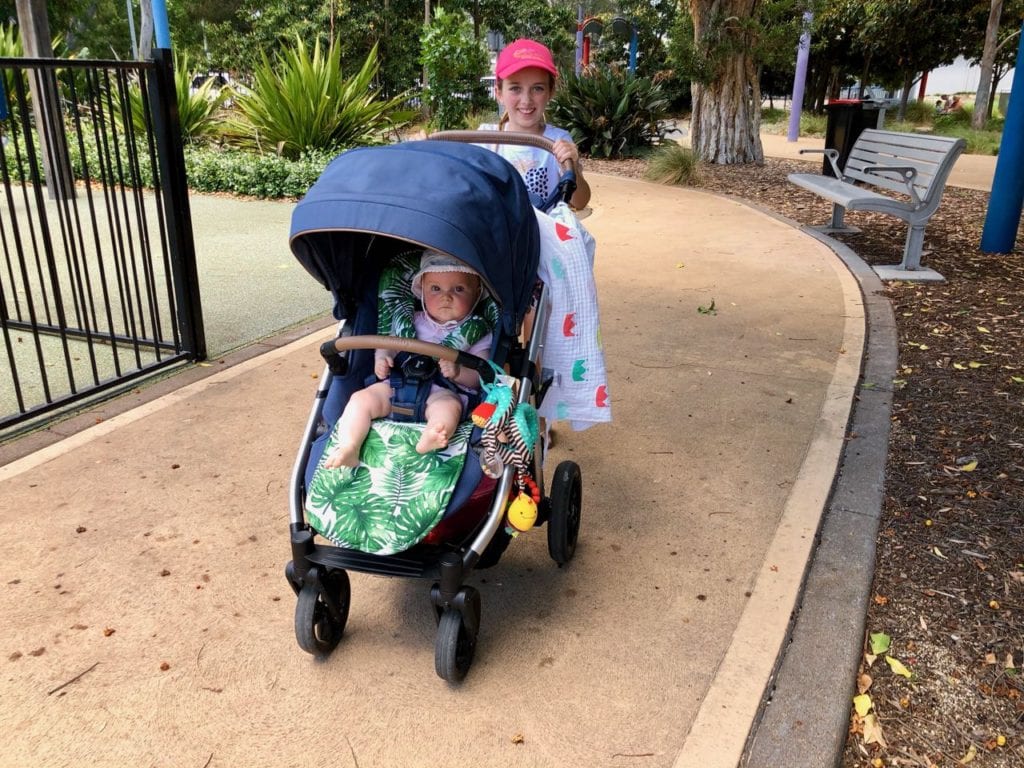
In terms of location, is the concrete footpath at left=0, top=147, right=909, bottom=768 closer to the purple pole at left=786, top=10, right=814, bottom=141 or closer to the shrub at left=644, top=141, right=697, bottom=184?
the shrub at left=644, top=141, right=697, bottom=184

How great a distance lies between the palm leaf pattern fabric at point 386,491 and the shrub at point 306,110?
10057 mm

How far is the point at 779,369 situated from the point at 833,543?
202 cm

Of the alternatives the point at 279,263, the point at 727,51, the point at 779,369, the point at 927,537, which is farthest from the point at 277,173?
the point at 927,537

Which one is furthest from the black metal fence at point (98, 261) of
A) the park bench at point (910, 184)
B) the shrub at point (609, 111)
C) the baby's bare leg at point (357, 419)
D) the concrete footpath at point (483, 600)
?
the shrub at point (609, 111)

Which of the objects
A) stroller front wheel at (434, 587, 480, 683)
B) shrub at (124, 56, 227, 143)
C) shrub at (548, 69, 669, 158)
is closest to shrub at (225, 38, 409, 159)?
shrub at (124, 56, 227, 143)

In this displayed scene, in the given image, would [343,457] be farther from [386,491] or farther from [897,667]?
[897,667]

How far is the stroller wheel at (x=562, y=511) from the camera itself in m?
2.92

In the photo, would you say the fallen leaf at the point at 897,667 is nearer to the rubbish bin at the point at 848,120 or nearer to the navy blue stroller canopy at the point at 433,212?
the navy blue stroller canopy at the point at 433,212

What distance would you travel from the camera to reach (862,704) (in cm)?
247

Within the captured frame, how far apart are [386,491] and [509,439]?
0.40 metres

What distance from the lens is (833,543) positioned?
3.26 metres

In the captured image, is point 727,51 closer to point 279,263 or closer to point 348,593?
point 279,263

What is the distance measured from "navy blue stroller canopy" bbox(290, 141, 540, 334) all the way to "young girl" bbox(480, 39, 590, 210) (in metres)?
0.87

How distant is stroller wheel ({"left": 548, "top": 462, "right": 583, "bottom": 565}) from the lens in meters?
2.92
